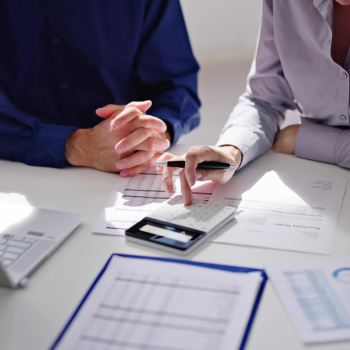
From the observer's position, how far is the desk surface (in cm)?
57

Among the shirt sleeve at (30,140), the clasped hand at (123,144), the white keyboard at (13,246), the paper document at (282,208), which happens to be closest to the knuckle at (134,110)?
the clasped hand at (123,144)

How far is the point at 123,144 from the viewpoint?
1.06 m

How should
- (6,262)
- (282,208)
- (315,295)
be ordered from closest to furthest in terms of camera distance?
(315,295)
(6,262)
(282,208)

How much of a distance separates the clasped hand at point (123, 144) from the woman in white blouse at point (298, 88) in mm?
91

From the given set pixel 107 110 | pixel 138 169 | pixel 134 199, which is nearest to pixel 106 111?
pixel 107 110

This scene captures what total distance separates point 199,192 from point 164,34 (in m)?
0.72

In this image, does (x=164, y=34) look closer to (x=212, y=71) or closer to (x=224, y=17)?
(x=212, y=71)

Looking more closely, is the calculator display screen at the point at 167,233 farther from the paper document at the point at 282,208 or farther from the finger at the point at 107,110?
the finger at the point at 107,110

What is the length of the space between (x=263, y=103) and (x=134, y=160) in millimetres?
480

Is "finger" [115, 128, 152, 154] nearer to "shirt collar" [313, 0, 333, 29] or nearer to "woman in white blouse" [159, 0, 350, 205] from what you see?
"woman in white blouse" [159, 0, 350, 205]

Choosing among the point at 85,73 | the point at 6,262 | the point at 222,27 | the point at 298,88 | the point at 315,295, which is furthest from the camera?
the point at 222,27

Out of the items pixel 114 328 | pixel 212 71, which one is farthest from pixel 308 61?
pixel 212 71

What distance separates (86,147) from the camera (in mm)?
1115

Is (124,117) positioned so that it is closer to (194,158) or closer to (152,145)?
(152,145)
